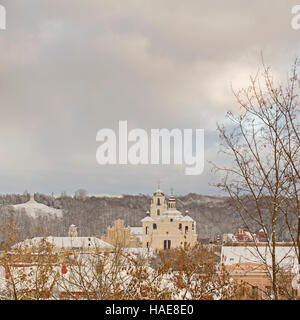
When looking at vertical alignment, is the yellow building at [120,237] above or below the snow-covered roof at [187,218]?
above

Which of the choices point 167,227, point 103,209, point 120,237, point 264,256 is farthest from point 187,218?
point 264,256

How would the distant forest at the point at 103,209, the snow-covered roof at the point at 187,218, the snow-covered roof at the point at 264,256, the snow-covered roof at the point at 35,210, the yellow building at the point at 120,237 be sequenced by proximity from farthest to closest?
the snow-covered roof at the point at 187,218
the distant forest at the point at 103,209
the snow-covered roof at the point at 35,210
the yellow building at the point at 120,237
the snow-covered roof at the point at 264,256

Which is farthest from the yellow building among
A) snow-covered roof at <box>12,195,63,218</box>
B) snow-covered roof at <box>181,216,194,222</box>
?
snow-covered roof at <box>181,216,194,222</box>

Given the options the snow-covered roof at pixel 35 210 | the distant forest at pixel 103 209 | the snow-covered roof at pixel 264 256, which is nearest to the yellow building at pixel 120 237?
the snow-covered roof at pixel 264 256

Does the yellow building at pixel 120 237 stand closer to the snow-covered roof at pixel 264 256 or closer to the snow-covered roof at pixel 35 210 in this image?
the snow-covered roof at pixel 264 256

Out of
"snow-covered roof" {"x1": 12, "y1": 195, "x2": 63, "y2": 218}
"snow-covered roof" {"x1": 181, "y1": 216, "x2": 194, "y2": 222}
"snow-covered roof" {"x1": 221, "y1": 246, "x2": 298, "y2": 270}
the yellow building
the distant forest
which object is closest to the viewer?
"snow-covered roof" {"x1": 221, "y1": 246, "x2": 298, "y2": 270}

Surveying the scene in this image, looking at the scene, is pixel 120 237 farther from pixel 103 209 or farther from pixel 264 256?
pixel 103 209

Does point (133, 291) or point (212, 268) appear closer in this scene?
point (133, 291)

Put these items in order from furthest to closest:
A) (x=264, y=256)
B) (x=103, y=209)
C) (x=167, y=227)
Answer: (x=103, y=209) → (x=167, y=227) → (x=264, y=256)

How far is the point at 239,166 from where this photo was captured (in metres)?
2.47

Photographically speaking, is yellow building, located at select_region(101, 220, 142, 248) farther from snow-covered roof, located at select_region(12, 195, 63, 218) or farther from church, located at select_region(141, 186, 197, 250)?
church, located at select_region(141, 186, 197, 250)
